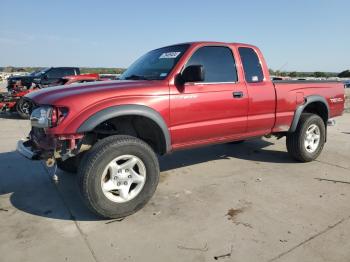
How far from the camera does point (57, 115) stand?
3.38 m

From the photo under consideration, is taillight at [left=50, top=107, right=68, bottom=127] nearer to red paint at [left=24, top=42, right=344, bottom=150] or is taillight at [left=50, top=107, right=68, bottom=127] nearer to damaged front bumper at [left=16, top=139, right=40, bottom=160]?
red paint at [left=24, top=42, right=344, bottom=150]

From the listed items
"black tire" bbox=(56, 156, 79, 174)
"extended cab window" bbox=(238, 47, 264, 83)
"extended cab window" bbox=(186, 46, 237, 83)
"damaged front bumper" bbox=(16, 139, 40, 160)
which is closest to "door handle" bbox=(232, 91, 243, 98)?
"extended cab window" bbox=(186, 46, 237, 83)

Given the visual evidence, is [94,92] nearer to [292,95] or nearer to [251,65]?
[251,65]

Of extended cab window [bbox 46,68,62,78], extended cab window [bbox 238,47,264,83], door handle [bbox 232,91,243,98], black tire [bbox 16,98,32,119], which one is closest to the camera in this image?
door handle [bbox 232,91,243,98]

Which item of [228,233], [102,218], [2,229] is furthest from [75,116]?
[228,233]

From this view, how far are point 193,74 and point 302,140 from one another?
2478 mm

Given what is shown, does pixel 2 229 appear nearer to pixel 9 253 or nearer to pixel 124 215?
pixel 9 253

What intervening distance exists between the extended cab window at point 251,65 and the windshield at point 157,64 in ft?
3.09

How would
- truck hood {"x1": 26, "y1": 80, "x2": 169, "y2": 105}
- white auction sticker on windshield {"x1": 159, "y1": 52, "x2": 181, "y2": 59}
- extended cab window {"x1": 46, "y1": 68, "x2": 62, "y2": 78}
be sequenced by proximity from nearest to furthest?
truck hood {"x1": 26, "y1": 80, "x2": 169, "y2": 105}
white auction sticker on windshield {"x1": 159, "y1": 52, "x2": 181, "y2": 59}
extended cab window {"x1": 46, "y1": 68, "x2": 62, "y2": 78}

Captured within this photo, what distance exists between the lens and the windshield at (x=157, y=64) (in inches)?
167

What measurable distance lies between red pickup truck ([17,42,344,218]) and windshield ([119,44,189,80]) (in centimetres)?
2

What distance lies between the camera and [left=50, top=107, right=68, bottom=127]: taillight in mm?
3357

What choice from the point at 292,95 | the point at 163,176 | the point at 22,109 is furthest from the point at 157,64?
the point at 22,109

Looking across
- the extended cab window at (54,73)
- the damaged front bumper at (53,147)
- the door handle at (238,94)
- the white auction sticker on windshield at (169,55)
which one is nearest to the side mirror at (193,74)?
the white auction sticker on windshield at (169,55)
